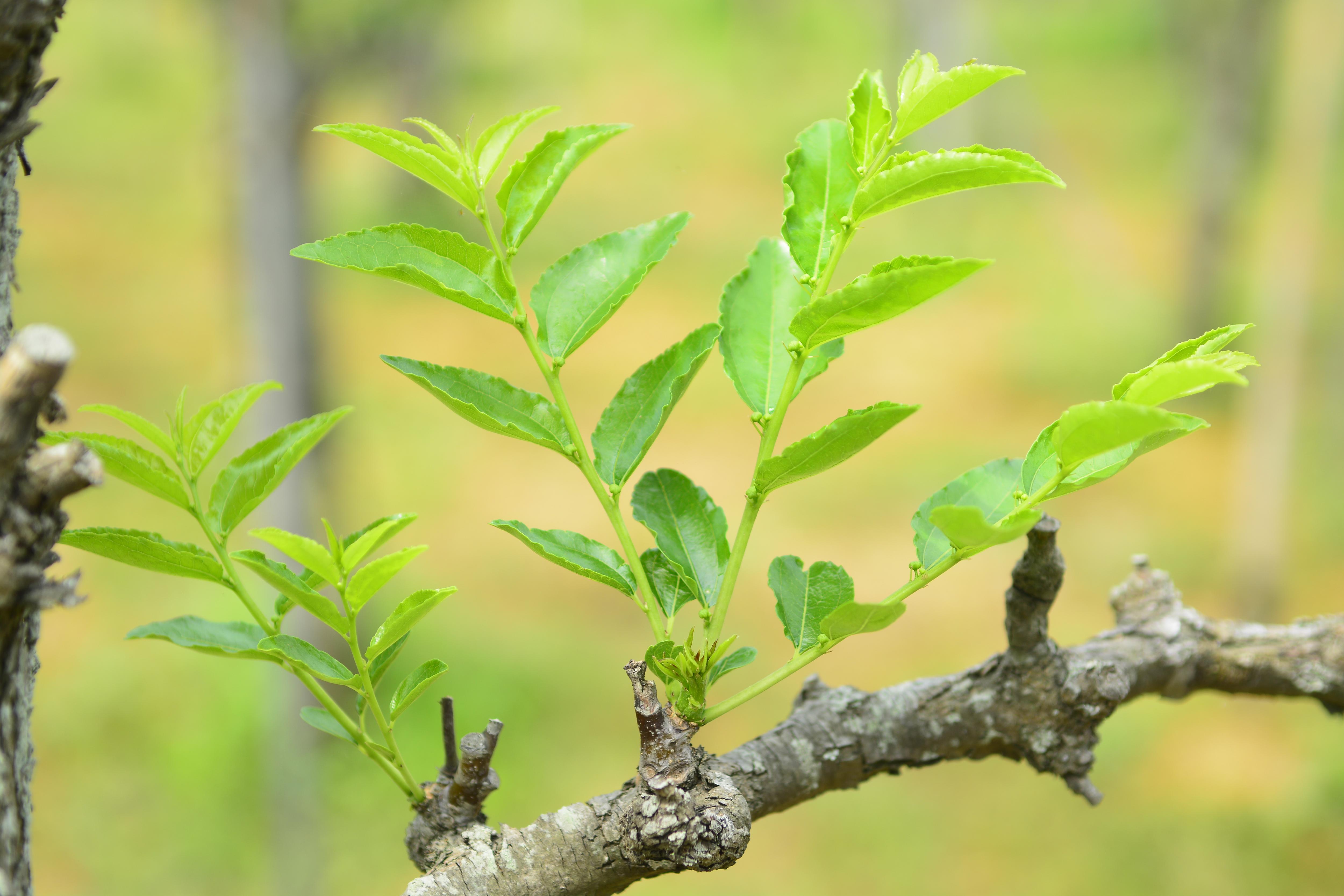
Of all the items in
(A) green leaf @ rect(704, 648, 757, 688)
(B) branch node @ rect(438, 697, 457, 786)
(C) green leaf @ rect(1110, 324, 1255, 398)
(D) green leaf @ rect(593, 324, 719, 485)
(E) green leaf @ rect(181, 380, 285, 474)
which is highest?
(E) green leaf @ rect(181, 380, 285, 474)

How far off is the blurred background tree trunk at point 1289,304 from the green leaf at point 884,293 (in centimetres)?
541

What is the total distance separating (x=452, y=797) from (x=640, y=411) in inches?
13.8

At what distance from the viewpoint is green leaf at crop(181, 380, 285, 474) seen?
738 mm

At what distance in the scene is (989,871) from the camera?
382 cm

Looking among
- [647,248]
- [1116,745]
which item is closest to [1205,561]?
[1116,745]

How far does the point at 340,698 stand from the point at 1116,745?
3297 millimetres

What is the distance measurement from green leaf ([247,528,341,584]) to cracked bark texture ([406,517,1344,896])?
8.9 inches

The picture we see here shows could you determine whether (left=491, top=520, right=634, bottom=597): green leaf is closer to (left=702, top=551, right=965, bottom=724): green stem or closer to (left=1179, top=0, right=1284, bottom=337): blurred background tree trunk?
(left=702, top=551, right=965, bottom=724): green stem

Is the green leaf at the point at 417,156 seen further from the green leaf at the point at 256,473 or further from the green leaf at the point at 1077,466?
the green leaf at the point at 1077,466

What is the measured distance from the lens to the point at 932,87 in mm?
680

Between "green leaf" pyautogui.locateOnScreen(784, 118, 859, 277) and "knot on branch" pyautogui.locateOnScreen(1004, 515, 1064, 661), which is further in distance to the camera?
"knot on branch" pyautogui.locateOnScreen(1004, 515, 1064, 661)

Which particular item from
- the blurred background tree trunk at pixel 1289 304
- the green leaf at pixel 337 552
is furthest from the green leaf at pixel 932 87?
the blurred background tree trunk at pixel 1289 304

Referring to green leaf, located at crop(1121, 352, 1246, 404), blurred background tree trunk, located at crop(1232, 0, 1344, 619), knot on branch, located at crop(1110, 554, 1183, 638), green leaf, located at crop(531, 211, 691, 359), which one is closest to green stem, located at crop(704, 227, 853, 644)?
green leaf, located at crop(531, 211, 691, 359)

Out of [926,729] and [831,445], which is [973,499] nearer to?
[831,445]
